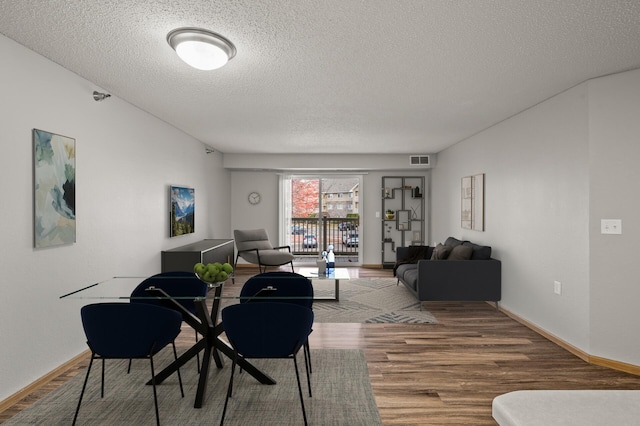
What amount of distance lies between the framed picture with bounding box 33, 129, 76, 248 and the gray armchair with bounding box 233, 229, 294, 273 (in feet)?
12.0

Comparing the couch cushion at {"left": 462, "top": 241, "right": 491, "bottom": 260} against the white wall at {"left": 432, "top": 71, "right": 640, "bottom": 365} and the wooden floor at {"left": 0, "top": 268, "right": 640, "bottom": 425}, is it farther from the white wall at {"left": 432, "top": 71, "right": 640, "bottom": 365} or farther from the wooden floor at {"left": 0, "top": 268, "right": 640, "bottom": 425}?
the wooden floor at {"left": 0, "top": 268, "right": 640, "bottom": 425}

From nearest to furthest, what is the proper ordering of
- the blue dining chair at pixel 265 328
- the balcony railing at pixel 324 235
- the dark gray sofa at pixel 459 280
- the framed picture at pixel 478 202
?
1. the blue dining chair at pixel 265 328
2. the dark gray sofa at pixel 459 280
3. the framed picture at pixel 478 202
4. the balcony railing at pixel 324 235

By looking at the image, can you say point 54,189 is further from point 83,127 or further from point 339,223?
point 339,223

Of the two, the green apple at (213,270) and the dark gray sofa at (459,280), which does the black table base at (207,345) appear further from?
the dark gray sofa at (459,280)

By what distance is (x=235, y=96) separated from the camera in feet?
13.2

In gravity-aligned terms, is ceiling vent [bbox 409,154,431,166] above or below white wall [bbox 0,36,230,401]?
above

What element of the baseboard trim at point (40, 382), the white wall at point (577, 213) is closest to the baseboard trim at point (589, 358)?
the white wall at point (577, 213)

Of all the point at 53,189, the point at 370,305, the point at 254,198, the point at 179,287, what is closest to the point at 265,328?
the point at 179,287

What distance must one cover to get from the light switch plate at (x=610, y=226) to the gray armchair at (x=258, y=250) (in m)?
4.78

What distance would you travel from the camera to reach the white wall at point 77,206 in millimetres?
2732

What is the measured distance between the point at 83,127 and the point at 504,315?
521 centimetres

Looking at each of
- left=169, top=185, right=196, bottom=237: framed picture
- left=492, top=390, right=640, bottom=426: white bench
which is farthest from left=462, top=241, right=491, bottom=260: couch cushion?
left=169, top=185, right=196, bottom=237: framed picture

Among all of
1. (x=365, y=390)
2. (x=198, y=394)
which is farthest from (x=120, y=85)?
(x=365, y=390)

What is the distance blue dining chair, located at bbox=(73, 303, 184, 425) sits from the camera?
2340mm
